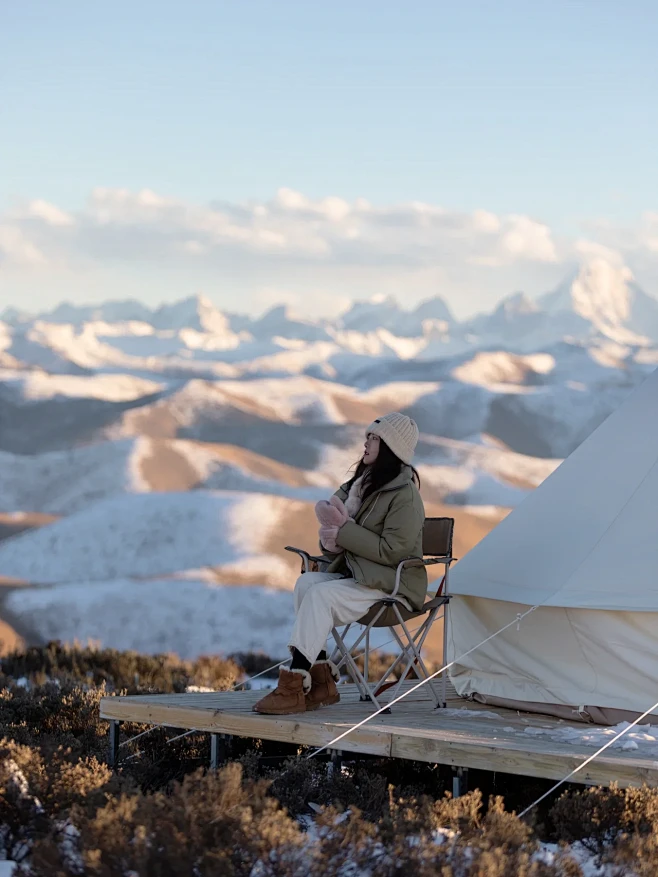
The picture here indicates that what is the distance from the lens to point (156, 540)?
21.9 metres

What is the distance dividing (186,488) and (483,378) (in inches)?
387

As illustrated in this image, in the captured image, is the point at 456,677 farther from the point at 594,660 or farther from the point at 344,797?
the point at 344,797

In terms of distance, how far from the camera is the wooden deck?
3.43 m

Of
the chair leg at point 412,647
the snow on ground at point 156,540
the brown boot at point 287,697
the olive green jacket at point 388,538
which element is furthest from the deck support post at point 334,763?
the snow on ground at point 156,540

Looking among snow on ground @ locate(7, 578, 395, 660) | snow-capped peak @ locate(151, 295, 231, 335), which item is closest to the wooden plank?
snow on ground @ locate(7, 578, 395, 660)

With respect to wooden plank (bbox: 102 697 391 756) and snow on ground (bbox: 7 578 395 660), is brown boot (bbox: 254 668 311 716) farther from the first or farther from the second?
snow on ground (bbox: 7 578 395 660)

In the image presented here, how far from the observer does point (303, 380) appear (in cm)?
2980

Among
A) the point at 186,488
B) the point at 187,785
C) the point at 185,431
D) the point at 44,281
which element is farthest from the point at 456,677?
the point at 44,281

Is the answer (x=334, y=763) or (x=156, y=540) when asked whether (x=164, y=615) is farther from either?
(x=334, y=763)

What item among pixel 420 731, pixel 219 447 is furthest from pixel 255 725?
pixel 219 447

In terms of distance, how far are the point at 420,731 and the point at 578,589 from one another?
3.24ft

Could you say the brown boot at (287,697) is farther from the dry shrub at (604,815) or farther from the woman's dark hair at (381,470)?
the dry shrub at (604,815)

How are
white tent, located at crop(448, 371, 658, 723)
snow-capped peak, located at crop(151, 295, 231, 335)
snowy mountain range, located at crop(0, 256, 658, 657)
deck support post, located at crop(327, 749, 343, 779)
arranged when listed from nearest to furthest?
1. deck support post, located at crop(327, 749, 343, 779)
2. white tent, located at crop(448, 371, 658, 723)
3. snowy mountain range, located at crop(0, 256, 658, 657)
4. snow-capped peak, located at crop(151, 295, 231, 335)

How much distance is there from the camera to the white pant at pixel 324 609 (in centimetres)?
391
